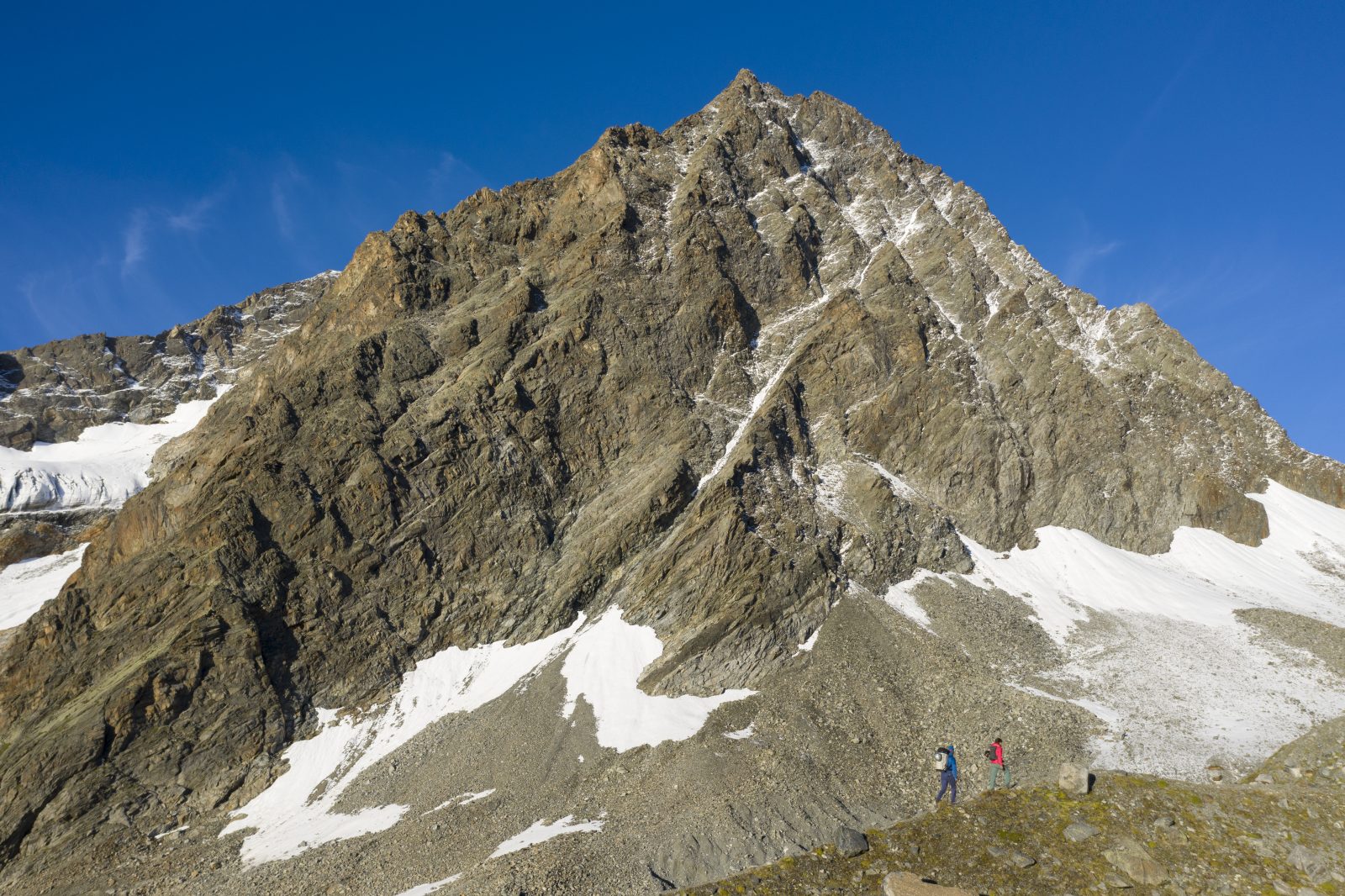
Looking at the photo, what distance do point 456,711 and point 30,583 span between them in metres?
55.4

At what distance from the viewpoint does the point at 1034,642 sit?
42125 mm

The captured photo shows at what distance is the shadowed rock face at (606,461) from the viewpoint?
133ft

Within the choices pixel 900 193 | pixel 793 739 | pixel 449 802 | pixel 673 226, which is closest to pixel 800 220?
pixel 673 226

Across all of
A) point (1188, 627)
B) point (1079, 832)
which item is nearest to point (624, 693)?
point (1079, 832)

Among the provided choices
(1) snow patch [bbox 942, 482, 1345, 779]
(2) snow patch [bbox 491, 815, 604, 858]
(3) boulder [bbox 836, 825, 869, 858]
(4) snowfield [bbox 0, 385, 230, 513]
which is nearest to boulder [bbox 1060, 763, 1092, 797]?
(3) boulder [bbox 836, 825, 869, 858]

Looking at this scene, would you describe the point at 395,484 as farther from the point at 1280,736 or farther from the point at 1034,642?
the point at 1280,736

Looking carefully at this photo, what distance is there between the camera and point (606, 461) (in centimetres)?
5728

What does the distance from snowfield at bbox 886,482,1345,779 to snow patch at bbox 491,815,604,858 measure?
20765mm

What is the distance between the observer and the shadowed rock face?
40.6 meters

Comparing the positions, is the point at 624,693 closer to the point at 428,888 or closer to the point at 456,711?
the point at 456,711

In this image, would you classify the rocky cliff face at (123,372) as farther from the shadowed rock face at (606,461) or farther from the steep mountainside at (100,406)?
the shadowed rock face at (606,461)

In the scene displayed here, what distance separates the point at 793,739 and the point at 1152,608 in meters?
31.7

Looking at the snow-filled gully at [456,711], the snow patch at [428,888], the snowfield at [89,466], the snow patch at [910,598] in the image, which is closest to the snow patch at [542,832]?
the snow-filled gully at [456,711]

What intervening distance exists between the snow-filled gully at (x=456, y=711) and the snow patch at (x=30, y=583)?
121ft
